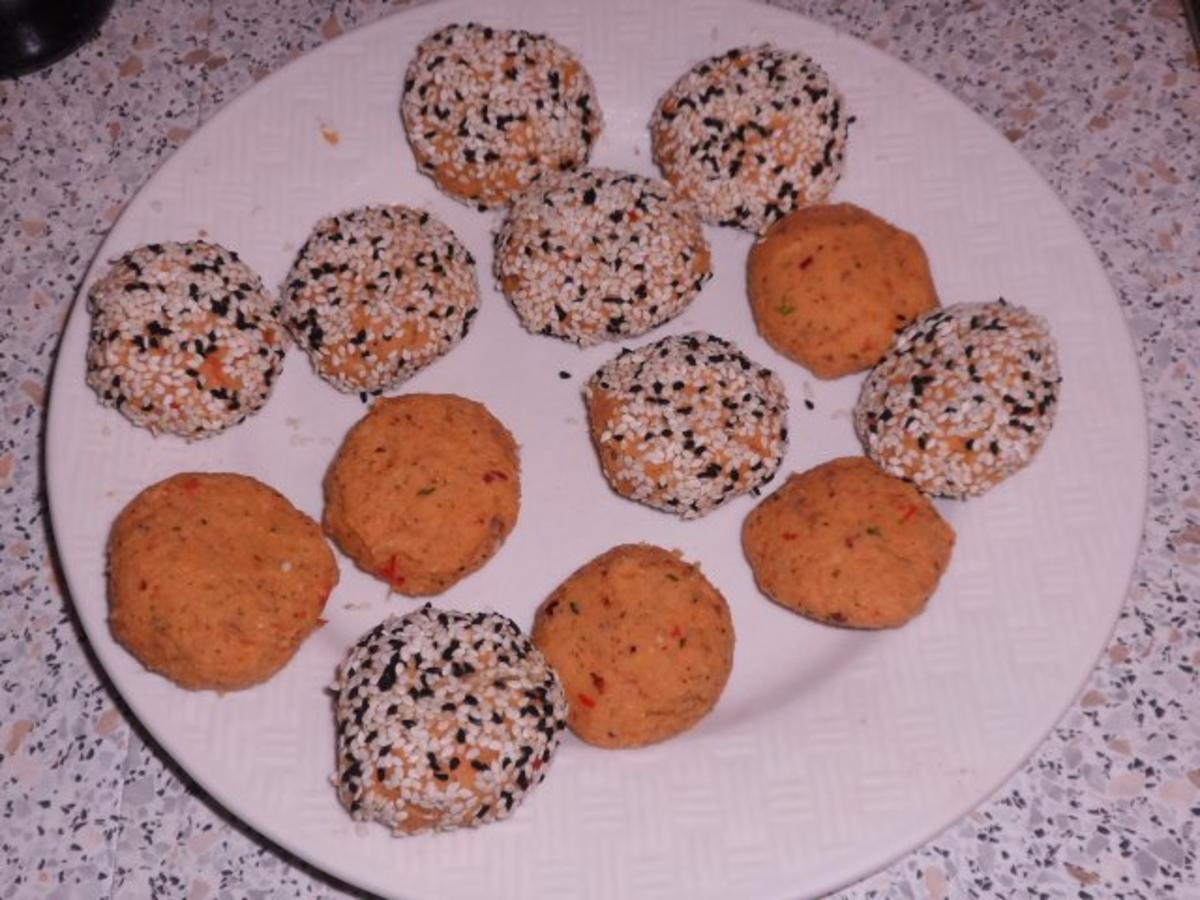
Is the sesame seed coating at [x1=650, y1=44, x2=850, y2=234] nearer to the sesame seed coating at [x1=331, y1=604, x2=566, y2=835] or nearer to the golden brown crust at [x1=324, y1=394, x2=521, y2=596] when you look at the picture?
the golden brown crust at [x1=324, y1=394, x2=521, y2=596]

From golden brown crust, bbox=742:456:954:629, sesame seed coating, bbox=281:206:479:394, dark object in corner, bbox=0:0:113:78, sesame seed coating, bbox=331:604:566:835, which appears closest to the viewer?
sesame seed coating, bbox=331:604:566:835

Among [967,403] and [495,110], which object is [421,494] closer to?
[495,110]

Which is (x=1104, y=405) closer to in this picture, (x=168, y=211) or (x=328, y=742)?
(x=328, y=742)

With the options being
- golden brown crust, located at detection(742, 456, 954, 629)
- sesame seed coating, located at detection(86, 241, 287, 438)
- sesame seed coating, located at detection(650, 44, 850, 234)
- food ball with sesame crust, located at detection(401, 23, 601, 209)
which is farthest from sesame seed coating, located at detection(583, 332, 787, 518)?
sesame seed coating, located at detection(86, 241, 287, 438)

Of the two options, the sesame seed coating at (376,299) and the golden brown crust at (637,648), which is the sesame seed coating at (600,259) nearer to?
the sesame seed coating at (376,299)

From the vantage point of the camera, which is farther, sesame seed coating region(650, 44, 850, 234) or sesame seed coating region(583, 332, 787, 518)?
sesame seed coating region(650, 44, 850, 234)

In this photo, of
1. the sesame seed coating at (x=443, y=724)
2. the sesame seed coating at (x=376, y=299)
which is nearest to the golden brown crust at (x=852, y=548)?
the sesame seed coating at (x=443, y=724)
